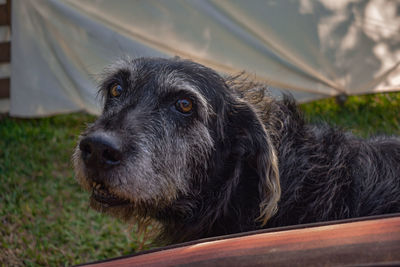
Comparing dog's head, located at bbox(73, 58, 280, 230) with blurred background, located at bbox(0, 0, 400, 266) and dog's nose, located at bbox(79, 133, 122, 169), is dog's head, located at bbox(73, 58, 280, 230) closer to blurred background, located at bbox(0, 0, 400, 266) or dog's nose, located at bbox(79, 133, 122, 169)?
dog's nose, located at bbox(79, 133, 122, 169)

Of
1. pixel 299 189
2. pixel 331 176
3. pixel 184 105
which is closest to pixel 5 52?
pixel 184 105

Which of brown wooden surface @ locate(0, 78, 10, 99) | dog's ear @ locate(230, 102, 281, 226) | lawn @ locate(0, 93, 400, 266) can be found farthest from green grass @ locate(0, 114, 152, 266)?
dog's ear @ locate(230, 102, 281, 226)

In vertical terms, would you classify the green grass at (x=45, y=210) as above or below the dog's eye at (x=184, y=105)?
below

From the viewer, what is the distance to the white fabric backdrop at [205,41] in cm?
570

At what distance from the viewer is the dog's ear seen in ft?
8.87

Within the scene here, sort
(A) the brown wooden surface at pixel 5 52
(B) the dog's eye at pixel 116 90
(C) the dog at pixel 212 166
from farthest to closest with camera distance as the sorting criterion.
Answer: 1. (A) the brown wooden surface at pixel 5 52
2. (B) the dog's eye at pixel 116 90
3. (C) the dog at pixel 212 166

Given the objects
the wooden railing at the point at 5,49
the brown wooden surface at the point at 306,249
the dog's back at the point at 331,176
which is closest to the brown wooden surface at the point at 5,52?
the wooden railing at the point at 5,49

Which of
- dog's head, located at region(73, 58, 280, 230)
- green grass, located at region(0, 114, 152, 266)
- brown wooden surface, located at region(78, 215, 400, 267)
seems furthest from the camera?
green grass, located at region(0, 114, 152, 266)

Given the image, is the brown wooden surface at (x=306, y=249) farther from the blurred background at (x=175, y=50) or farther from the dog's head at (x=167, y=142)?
the blurred background at (x=175, y=50)

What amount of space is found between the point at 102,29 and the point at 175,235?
11.2 ft

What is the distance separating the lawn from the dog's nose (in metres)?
0.92

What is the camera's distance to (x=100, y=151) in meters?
2.58

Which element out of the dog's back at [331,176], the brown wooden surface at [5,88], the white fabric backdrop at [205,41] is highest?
the dog's back at [331,176]

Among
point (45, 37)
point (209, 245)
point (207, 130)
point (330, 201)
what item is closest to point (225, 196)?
point (207, 130)
